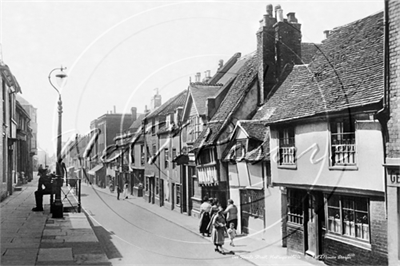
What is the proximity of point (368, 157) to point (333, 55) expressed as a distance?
5.06 metres

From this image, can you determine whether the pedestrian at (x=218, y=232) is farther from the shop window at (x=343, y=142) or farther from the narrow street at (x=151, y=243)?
the shop window at (x=343, y=142)

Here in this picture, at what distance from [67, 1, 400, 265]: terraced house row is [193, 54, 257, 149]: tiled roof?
9 cm

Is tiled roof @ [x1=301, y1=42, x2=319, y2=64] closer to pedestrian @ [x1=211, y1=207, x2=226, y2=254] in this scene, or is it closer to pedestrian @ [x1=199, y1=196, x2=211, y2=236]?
pedestrian @ [x1=199, y1=196, x2=211, y2=236]

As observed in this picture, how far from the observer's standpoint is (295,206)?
615 inches

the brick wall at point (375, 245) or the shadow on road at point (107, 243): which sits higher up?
the brick wall at point (375, 245)

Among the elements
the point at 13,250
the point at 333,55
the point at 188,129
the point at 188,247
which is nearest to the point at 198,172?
the point at 188,129

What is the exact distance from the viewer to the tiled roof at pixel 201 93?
25.5m

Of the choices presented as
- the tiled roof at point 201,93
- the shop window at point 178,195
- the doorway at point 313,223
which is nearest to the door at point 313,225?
the doorway at point 313,223

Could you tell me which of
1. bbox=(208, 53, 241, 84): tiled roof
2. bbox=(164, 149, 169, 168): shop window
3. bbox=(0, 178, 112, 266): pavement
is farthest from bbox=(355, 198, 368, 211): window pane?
bbox=(164, 149, 169, 168): shop window

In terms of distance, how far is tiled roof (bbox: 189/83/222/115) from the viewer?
83.8 ft

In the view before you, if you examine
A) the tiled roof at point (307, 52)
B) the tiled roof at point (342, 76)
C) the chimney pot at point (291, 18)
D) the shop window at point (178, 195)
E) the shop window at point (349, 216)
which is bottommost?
the shop window at point (178, 195)

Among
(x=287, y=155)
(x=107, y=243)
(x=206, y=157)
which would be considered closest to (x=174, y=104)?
(x=206, y=157)

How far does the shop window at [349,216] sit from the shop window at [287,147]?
206 centimetres

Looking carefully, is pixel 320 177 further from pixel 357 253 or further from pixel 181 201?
pixel 181 201
